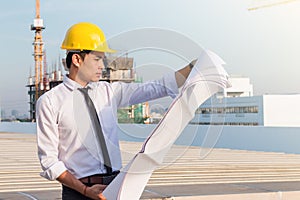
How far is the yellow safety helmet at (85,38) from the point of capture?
242cm

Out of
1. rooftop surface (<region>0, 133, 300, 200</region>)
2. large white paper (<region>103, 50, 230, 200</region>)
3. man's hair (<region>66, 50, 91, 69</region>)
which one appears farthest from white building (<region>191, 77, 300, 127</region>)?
large white paper (<region>103, 50, 230, 200</region>)

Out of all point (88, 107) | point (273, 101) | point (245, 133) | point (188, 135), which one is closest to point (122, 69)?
point (88, 107)

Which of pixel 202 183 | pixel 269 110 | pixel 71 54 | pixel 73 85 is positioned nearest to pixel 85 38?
pixel 71 54

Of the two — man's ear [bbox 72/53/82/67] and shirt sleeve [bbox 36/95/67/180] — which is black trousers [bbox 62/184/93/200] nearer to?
shirt sleeve [bbox 36/95/67/180]

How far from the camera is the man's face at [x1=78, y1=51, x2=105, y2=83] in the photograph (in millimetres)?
2393

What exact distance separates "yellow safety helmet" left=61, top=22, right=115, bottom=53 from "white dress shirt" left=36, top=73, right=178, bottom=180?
0.49 feet

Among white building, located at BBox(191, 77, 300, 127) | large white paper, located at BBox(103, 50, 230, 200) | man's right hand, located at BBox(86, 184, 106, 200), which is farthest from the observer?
white building, located at BBox(191, 77, 300, 127)

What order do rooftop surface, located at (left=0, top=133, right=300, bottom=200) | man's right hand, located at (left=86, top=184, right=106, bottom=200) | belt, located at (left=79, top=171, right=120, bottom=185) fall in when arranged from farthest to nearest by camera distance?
rooftop surface, located at (left=0, top=133, right=300, bottom=200) < belt, located at (left=79, top=171, right=120, bottom=185) < man's right hand, located at (left=86, top=184, right=106, bottom=200)

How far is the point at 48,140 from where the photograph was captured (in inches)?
93.4

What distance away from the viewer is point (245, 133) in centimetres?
1848

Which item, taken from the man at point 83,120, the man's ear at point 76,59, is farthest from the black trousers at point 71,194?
the man's ear at point 76,59

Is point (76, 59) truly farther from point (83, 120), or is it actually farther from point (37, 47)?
point (37, 47)

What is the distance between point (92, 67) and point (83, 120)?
0.73 ft

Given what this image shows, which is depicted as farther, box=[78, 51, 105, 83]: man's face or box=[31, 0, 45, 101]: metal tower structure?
box=[31, 0, 45, 101]: metal tower structure
